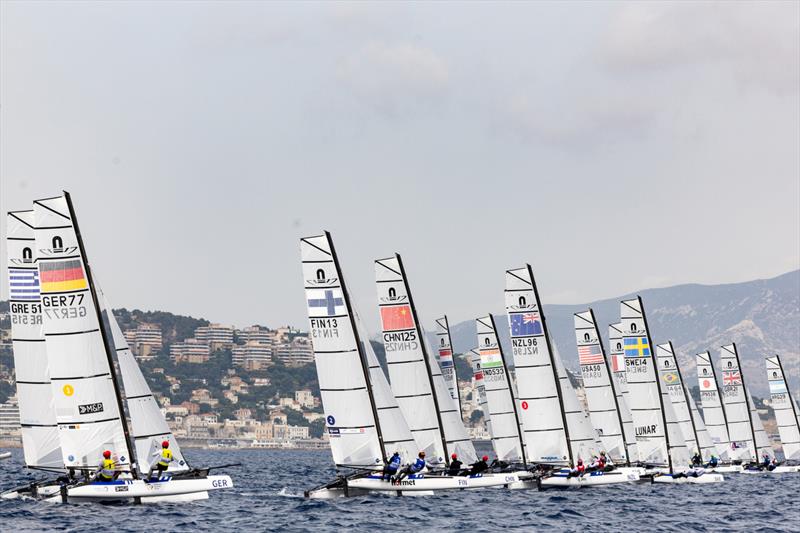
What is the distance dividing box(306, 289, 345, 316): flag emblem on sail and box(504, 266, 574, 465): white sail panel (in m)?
9.87

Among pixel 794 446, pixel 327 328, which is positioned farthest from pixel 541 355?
pixel 794 446

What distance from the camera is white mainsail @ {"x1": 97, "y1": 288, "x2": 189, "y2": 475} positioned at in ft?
135

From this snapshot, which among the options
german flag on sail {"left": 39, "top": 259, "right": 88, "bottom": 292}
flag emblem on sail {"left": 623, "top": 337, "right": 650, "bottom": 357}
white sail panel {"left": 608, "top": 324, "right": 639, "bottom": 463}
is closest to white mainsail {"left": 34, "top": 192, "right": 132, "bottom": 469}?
german flag on sail {"left": 39, "top": 259, "right": 88, "bottom": 292}

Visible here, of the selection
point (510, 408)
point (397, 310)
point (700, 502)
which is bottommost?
point (700, 502)

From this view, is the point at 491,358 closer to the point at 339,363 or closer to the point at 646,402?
the point at 646,402

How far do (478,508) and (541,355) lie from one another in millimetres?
12866

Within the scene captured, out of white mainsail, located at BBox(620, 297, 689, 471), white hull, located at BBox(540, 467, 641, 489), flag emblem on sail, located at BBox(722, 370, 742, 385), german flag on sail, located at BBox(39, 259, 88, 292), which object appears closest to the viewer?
german flag on sail, located at BBox(39, 259, 88, 292)

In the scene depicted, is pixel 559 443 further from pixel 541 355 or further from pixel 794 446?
pixel 794 446

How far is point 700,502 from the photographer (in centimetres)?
4853

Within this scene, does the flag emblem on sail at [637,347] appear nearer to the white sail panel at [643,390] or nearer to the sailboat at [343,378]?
the white sail panel at [643,390]

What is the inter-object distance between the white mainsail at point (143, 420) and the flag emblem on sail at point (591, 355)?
82.5ft

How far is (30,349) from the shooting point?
4303cm

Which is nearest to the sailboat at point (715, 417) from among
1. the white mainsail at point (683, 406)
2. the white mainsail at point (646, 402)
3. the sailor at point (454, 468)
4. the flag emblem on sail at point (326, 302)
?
the white mainsail at point (683, 406)

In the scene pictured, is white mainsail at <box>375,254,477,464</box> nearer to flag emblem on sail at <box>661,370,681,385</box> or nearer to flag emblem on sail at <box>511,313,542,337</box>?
flag emblem on sail at <box>511,313,542,337</box>
